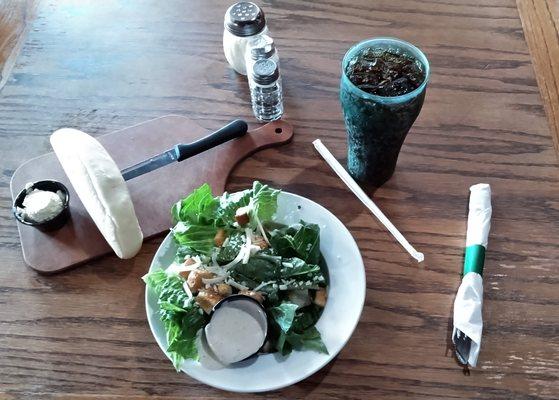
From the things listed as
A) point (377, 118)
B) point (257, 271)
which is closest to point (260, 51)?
point (377, 118)

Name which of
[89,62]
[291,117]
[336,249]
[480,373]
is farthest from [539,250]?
[89,62]

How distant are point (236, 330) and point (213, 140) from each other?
15.4 inches

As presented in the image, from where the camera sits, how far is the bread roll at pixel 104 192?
2.81 feet

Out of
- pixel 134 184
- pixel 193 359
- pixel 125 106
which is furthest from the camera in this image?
pixel 125 106

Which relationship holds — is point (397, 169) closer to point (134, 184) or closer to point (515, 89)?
point (515, 89)

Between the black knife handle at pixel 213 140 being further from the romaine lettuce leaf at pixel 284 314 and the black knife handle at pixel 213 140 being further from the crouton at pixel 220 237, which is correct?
the romaine lettuce leaf at pixel 284 314

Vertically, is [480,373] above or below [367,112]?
below

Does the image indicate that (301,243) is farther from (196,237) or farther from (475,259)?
(475,259)

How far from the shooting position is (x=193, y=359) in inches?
30.7

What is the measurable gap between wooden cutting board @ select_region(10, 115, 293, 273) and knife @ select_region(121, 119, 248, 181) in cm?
2

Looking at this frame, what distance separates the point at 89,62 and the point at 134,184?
358mm

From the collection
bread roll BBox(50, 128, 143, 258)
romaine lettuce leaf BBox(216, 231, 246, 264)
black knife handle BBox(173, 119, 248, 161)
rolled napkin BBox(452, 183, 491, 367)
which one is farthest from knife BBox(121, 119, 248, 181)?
rolled napkin BBox(452, 183, 491, 367)

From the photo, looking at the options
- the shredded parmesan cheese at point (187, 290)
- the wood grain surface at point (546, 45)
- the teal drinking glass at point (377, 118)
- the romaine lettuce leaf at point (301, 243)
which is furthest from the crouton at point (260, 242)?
the wood grain surface at point (546, 45)

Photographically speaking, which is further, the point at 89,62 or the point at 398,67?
the point at 89,62
